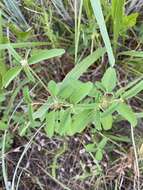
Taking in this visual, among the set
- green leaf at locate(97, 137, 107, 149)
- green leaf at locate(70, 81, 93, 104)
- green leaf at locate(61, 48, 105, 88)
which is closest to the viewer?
green leaf at locate(70, 81, 93, 104)

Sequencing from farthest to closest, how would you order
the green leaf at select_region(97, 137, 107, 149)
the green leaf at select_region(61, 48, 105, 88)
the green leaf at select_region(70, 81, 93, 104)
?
the green leaf at select_region(97, 137, 107, 149)
the green leaf at select_region(61, 48, 105, 88)
the green leaf at select_region(70, 81, 93, 104)

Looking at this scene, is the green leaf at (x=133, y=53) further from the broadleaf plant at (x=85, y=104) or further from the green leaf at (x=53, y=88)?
the green leaf at (x=53, y=88)

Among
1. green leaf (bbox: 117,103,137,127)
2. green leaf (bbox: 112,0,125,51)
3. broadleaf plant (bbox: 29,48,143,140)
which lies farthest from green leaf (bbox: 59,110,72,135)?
green leaf (bbox: 112,0,125,51)

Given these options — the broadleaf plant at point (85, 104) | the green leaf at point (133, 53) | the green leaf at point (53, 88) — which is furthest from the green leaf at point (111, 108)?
the green leaf at point (133, 53)

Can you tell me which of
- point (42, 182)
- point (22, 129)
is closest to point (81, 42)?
point (22, 129)

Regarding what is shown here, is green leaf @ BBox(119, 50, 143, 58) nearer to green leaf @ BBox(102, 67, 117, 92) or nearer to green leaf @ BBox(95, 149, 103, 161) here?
green leaf @ BBox(102, 67, 117, 92)

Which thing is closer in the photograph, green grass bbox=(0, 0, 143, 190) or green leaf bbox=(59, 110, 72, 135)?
green leaf bbox=(59, 110, 72, 135)

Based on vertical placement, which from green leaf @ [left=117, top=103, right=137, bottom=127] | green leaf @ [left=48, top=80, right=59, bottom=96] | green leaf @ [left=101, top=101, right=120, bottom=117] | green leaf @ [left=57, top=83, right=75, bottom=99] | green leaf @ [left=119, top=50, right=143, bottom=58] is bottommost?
green leaf @ [left=117, top=103, right=137, bottom=127]
